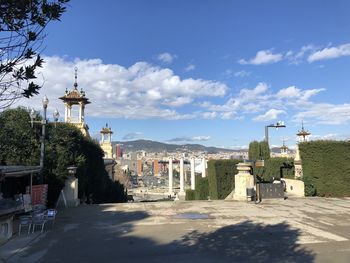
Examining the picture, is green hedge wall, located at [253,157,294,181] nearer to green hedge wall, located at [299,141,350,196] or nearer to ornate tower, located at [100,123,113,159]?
green hedge wall, located at [299,141,350,196]

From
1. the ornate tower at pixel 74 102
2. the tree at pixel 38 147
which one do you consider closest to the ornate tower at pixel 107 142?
the ornate tower at pixel 74 102

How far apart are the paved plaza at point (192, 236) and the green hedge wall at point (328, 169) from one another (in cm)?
526

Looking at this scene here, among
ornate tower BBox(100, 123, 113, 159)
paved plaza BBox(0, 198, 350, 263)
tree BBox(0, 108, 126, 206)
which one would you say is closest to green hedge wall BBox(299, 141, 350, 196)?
paved plaza BBox(0, 198, 350, 263)

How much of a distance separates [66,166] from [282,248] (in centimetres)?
1228

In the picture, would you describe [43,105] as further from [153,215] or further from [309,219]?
[309,219]

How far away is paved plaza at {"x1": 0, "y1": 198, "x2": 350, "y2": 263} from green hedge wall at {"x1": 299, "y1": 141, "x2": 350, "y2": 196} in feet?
17.2

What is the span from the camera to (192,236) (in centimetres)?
1174

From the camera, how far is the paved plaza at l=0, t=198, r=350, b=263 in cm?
950

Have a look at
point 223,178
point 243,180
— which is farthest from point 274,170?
point 243,180

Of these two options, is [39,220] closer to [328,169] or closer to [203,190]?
[328,169]

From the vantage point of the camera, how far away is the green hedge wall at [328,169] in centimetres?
2298

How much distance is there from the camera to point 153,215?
1602cm

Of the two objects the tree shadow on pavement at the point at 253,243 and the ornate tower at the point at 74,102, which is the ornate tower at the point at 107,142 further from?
the tree shadow on pavement at the point at 253,243

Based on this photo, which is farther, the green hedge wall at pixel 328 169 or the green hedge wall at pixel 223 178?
the green hedge wall at pixel 223 178
